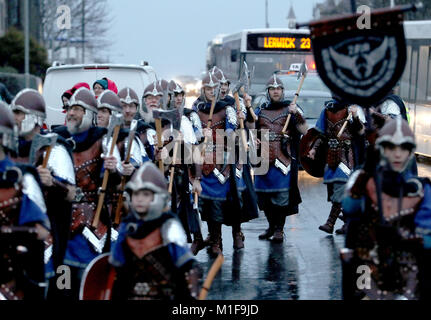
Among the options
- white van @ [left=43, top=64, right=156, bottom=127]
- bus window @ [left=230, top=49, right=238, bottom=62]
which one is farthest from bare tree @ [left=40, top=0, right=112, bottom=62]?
white van @ [left=43, top=64, right=156, bottom=127]

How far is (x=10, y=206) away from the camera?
21.2 ft

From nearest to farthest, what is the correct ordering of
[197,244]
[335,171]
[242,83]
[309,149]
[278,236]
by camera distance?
[197,244]
[242,83]
[278,236]
[335,171]
[309,149]

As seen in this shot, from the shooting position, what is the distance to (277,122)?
41.9ft

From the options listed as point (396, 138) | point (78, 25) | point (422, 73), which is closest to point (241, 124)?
point (396, 138)

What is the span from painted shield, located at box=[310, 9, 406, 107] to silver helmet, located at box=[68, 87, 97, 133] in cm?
272

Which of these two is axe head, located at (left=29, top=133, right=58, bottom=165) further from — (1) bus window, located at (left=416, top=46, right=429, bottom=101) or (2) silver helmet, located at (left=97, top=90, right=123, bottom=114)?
(1) bus window, located at (left=416, top=46, right=429, bottom=101)

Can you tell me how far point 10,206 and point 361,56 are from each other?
7.70 feet

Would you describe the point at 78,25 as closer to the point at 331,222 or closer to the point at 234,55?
the point at 234,55

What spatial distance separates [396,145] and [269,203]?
6.39 metres

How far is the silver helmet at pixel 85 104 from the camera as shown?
874 centimetres

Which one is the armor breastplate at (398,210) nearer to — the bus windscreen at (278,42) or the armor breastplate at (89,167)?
the armor breastplate at (89,167)

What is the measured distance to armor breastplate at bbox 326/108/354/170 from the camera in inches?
495

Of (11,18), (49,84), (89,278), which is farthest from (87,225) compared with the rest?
(11,18)
